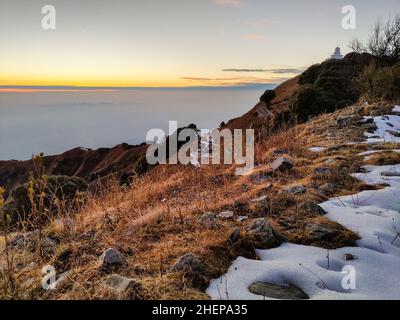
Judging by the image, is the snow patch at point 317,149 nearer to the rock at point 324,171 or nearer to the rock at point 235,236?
the rock at point 324,171

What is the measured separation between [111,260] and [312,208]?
7.50 ft

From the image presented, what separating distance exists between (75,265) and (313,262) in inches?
83.1

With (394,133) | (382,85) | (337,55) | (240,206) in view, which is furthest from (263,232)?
(337,55)

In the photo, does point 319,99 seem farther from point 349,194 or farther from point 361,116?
point 349,194

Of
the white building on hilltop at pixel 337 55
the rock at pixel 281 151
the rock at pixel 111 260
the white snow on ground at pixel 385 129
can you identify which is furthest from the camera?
the white building on hilltop at pixel 337 55

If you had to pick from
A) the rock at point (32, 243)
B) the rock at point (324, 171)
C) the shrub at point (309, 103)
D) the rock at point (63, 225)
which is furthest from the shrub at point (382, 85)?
the rock at point (32, 243)

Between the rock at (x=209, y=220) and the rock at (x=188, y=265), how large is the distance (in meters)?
0.85

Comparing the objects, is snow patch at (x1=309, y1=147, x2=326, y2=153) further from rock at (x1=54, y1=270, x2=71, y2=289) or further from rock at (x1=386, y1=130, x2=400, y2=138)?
rock at (x1=54, y1=270, x2=71, y2=289)

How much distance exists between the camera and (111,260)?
3.43 m

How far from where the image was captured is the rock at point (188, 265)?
3217 millimetres

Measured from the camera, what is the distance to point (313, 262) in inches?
133

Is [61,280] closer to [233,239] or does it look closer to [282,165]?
[233,239]

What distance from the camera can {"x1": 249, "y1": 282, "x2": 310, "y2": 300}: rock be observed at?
290 cm
